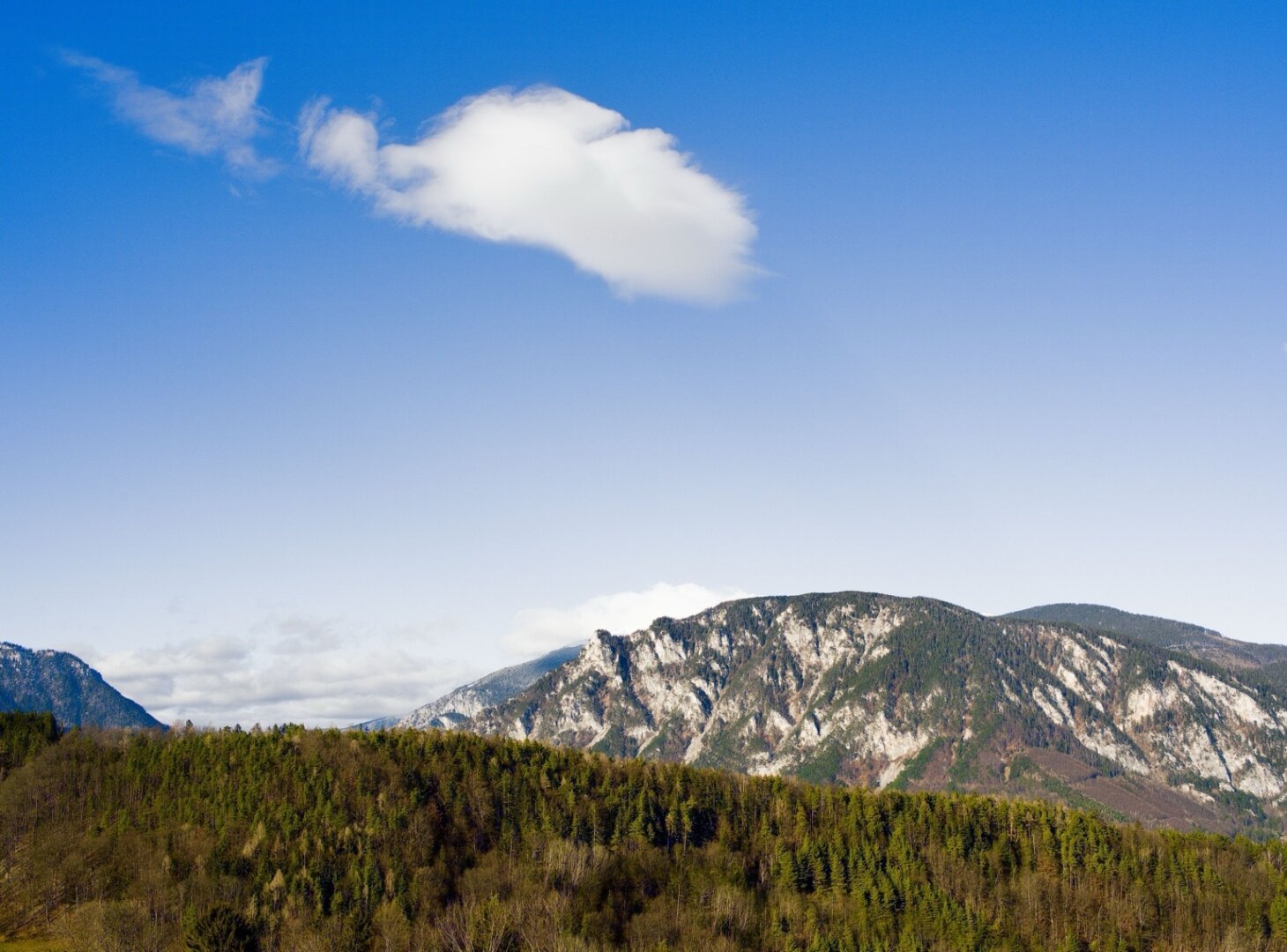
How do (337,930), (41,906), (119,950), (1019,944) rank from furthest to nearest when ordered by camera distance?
(1019,944) → (41,906) → (337,930) → (119,950)

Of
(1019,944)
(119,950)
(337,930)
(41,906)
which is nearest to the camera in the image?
(119,950)

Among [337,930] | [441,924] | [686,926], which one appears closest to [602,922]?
[686,926]

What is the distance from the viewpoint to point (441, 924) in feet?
581

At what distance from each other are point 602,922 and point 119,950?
87129mm

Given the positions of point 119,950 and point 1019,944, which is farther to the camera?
point 1019,944

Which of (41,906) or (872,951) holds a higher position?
(41,906)

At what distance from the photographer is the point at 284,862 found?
198500mm

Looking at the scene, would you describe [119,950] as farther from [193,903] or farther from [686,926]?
[686,926]

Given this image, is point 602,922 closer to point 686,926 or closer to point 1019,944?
point 686,926

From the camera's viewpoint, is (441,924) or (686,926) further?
(686,926)

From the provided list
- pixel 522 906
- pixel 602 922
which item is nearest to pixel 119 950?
pixel 522 906

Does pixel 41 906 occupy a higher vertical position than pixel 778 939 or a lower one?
higher

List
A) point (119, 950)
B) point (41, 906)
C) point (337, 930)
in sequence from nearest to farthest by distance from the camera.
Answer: point (119, 950) < point (337, 930) < point (41, 906)

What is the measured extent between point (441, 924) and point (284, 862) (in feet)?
142
